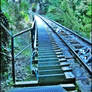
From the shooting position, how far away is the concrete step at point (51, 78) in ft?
10.5

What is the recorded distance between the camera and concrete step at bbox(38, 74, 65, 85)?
319 centimetres

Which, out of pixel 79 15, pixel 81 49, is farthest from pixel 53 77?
pixel 79 15

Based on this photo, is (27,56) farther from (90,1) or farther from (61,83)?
(90,1)

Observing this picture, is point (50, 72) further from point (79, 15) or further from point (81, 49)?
point (79, 15)

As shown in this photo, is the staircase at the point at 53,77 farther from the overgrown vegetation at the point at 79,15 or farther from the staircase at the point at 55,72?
the overgrown vegetation at the point at 79,15

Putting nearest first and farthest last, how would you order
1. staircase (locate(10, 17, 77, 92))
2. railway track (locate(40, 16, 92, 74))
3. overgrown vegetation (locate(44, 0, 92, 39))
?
staircase (locate(10, 17, 77, 92)) < overgrown vegetation (locate(44, 0, 92, 39)) < railway track (locate(40, 16, 92, 74))

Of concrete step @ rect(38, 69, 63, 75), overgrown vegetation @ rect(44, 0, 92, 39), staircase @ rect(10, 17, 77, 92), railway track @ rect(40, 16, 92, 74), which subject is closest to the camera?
staircase @ rect(10, 17, 77, 92)

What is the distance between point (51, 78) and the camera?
327 centimetres

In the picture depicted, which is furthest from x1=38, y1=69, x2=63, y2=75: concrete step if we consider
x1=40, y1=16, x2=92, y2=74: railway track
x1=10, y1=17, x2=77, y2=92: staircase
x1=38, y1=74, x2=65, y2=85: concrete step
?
x1=40, y1=16, x2=92, y2=74: railway track

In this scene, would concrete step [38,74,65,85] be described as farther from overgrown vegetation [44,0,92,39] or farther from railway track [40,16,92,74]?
overgrown vegetation [44,0,92,39]

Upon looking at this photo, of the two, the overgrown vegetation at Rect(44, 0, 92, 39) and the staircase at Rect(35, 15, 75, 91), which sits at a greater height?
the overgrown vegetation at Rect(44, 0, 92, 39)

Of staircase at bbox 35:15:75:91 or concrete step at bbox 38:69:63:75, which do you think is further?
concrete step at bbox 38:69:63:75

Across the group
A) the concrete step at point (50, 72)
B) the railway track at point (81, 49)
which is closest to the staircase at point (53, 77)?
the concrete step at point (50, 72)

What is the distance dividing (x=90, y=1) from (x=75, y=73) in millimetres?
1633
